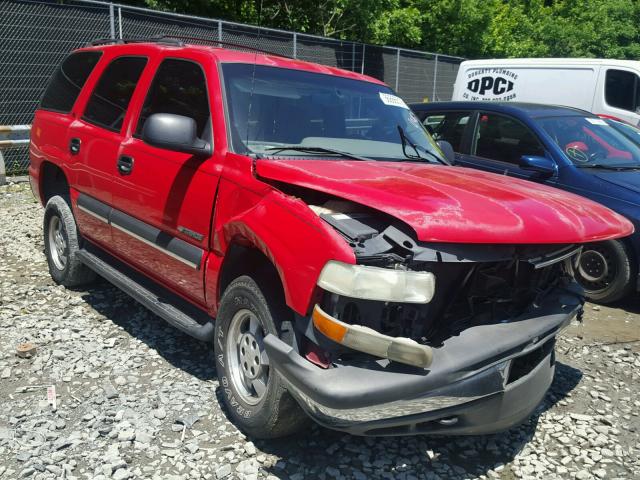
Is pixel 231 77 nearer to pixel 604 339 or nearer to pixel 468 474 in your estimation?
pixel 468 474

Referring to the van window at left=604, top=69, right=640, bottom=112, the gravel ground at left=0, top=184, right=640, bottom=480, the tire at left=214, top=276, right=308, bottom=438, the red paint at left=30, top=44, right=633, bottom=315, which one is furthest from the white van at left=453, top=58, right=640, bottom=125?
the tire at left=214, top=276, right=308, bottom=438

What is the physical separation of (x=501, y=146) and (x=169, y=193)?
165 inches

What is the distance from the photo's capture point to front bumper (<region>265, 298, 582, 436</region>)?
7.91ft

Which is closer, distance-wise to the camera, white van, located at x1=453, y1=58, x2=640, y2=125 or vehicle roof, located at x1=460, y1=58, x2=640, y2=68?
white van, located at x1=453, y1=58, x2=640, y2=125

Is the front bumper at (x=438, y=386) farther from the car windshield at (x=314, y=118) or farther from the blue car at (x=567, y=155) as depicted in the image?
Answer: the blue car at (x=567, y=155)

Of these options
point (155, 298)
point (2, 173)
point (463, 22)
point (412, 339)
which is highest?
point (463, 22)

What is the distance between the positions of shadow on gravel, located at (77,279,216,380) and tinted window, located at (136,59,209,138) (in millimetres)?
1491

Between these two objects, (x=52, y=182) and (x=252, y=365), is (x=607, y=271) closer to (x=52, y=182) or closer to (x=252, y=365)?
(x=252, y=365)

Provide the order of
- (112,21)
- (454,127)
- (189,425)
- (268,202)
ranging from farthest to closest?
(112,21), (454,127), (189,425), (268,202)

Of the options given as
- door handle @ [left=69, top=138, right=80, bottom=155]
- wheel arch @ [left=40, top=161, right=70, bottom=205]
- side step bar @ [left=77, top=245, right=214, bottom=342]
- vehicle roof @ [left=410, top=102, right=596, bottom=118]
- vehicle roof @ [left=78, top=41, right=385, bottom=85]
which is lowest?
side step bar @ [left=77, top=245, right=214, bottom=342]

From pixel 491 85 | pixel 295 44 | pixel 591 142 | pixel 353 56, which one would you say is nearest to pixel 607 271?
pixel 591 142

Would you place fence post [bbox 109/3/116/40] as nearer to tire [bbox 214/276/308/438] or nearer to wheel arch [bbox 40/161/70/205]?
wheel arch [bbox 40/161/70/205]

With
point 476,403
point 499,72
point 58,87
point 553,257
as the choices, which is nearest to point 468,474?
point 476,403

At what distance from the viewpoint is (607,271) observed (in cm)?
548
